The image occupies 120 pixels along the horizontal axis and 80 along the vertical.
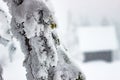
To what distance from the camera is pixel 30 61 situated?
2002 millimetres

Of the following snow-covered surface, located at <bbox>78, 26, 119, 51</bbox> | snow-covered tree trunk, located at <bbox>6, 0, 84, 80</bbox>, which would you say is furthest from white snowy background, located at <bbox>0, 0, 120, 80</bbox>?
snow-covered tree trunk, located at <bbox>6, 0, 84, 80</bbox>

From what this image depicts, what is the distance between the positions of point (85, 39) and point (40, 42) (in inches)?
1349

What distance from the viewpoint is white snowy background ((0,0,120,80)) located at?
9.60 feet

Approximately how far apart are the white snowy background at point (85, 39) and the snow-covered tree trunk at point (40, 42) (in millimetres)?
127

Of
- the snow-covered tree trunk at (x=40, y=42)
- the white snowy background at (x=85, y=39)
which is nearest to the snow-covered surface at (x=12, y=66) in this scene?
the white snowy background at (x=85, y=39)

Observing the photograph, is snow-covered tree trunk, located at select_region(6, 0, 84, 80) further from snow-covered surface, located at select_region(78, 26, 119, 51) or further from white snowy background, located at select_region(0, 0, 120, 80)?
snow-covered surface, located at select_region(78, 26, 119, 51)

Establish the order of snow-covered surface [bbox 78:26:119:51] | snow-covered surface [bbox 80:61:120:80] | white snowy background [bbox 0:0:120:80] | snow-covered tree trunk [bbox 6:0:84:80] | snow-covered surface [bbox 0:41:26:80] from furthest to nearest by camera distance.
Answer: snow-covered surface [bbox 78:26:119:51], snow-covered surface [bbox 80:61:120:80], white snowy background [bbox 0:0:120:80], snow-covered surface [bbox 0:41:26:80], snow-covered tree trunk [bbox 6:0:84:80]

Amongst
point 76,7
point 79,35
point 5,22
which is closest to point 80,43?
point 79,35

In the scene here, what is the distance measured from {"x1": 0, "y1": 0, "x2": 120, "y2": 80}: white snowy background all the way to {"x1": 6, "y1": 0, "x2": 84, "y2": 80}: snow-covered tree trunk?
127 millimetres

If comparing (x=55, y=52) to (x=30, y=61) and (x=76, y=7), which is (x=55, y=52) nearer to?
(x=30, y=61)

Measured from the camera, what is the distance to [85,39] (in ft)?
118

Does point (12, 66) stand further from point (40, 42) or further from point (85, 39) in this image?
point (85, 39)

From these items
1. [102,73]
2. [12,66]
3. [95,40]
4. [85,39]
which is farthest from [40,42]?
[95,40]

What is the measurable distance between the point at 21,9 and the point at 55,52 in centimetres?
31
